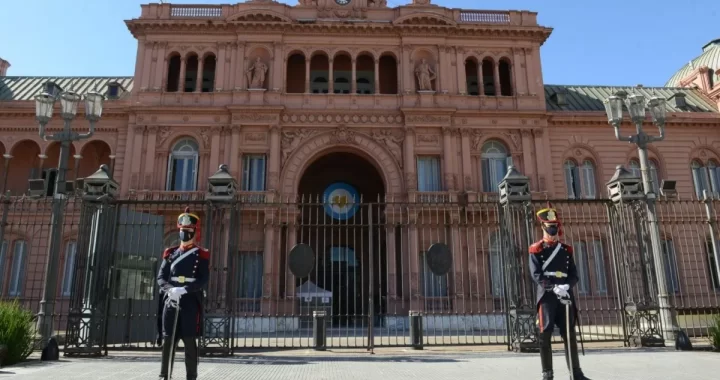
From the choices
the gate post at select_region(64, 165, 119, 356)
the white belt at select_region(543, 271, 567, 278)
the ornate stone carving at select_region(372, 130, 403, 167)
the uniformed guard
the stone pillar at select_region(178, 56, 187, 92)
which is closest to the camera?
the uniformed guard

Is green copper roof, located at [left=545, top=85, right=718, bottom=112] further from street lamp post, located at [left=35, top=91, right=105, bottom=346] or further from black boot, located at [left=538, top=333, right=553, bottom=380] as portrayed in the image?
street lamp post, located at [left=35, top=91, right=105, bottom=346]

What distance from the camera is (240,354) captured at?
10867 mm

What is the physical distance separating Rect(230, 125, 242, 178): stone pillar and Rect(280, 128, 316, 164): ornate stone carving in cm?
210

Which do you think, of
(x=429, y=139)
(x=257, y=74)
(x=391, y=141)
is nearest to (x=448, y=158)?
(x=429, y=139)

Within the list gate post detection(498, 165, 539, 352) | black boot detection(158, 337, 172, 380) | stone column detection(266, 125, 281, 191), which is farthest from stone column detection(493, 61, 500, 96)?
black boot detection(158, 337, 172, 380)

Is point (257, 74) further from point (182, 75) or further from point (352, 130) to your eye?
A: point (352, 130)

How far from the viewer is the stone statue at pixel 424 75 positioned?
965 inches

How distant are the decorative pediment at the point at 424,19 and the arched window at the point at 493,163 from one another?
667 centimetres

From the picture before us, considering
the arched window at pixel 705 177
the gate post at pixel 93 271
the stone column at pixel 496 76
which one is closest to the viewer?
the gate post at pixel 93 271

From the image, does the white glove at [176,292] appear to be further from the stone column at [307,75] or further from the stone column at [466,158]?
the stone column at [307,75]

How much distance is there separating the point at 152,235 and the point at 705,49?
3661cm

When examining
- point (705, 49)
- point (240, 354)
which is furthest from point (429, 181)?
point (705, 49)

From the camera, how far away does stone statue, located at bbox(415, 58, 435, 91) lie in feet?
80.4

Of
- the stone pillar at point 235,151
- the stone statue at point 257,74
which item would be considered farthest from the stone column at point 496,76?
the stone pillar at point 235,151
